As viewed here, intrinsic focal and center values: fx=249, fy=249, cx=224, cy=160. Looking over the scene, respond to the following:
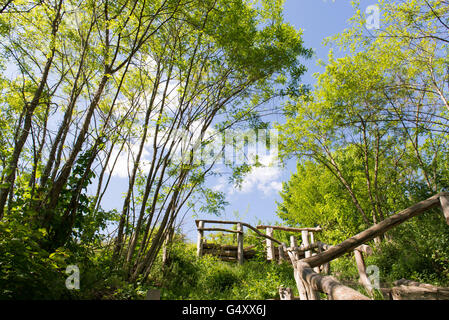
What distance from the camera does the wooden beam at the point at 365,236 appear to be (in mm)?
1812

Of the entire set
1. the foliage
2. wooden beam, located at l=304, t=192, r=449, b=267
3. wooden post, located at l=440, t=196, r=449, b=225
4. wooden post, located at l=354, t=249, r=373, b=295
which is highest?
wooden post, located at l=440, t=196, r=449, b=225

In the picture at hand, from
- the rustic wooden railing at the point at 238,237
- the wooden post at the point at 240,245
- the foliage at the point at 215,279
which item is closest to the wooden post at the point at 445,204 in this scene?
the foliage at the point at 215,279

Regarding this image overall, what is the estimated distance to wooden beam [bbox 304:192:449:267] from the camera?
1812 millimetres

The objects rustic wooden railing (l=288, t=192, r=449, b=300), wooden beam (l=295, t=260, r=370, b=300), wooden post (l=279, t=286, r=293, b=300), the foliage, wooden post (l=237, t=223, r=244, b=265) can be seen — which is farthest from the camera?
wooden post (l=237, t=223, r=244, b=265)

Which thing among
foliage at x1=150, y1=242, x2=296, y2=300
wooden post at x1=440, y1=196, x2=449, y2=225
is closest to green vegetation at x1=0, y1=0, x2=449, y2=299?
foliage at x1=150, y1=242, x2=296, y2=300

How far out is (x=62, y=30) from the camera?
14.6 feet

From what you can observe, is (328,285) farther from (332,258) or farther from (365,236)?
(365,236)

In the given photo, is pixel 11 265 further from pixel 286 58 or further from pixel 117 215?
pixel 286 58

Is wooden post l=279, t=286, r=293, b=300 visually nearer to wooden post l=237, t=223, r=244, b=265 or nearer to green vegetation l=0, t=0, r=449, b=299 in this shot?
green vegetation l=0, t=0, r=449, b=299

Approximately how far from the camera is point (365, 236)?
6.26ft
